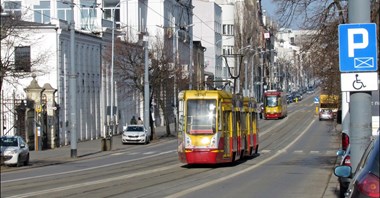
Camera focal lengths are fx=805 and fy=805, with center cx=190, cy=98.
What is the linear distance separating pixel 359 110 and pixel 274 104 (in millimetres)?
85825

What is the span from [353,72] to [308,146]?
140 feet

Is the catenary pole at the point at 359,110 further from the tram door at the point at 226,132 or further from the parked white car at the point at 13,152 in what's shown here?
the parked white car at the point at 13,152

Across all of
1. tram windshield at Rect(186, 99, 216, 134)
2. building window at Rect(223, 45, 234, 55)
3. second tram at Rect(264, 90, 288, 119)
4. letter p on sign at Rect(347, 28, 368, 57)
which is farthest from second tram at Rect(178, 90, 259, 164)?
building window at Rect(223, 45, 234, 55)

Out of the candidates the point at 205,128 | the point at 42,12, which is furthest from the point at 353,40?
the point at 42,12

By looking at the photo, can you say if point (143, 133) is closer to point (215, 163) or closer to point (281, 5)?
point (215, 163)

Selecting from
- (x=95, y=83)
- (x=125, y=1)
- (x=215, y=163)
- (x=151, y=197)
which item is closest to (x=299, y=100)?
A: (x=125, y=1)

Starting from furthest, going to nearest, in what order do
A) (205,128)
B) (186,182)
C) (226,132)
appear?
(226,132), (205,128), (186,182)

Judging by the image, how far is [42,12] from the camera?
7962cm

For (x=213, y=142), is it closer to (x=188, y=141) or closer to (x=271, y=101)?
(x=188, y=141)

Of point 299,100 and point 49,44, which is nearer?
point 49,44

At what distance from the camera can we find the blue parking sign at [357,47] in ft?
39.0

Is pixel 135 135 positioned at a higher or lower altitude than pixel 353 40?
lower

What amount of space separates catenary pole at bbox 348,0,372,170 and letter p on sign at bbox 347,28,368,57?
0.21 m

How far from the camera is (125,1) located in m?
81.1
